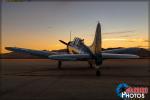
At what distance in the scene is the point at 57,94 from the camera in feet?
37.0

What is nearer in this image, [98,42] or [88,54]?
[98,42]

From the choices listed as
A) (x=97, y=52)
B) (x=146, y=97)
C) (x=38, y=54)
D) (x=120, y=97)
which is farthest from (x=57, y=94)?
(x=38, y=54)

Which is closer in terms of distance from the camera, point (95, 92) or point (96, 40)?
point (95, 92)

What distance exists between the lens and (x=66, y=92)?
462 inches

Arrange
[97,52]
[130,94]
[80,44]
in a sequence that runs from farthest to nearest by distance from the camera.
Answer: [80,44], [97,52], [130,94]

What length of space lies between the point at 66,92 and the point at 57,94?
1.86ft

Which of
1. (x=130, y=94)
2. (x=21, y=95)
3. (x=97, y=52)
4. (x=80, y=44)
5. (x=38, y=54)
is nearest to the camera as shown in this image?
(x=130, y=94)

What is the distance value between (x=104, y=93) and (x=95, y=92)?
0.39 meters

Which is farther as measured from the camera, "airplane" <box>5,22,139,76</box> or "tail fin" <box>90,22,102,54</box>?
"tail fin" <box>90,22,102,54</box>

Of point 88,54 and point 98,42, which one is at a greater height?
point 98,42

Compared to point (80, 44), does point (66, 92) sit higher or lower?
lower

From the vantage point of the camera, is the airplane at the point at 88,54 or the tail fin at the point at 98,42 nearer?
the airplane at the point at 88,54

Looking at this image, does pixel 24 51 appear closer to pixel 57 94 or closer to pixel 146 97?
pixel 57 94

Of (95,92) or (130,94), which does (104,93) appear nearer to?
(95,92)
